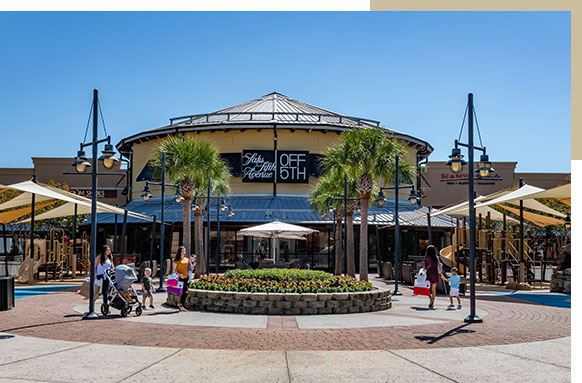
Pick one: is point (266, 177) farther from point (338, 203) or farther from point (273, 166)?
point (338, 203)

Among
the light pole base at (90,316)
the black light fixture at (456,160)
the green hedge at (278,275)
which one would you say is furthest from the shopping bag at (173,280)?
the black light fixture at (456,160)

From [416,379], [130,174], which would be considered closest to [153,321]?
[416,379]

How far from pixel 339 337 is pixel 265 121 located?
32958 millimetres

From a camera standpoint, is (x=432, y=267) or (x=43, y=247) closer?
(x=432, y=267)

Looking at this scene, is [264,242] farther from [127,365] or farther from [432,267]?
[127,365]

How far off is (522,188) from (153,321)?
17.1 m

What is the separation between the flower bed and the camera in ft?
46.6

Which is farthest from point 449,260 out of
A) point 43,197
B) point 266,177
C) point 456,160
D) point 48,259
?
point 43,197

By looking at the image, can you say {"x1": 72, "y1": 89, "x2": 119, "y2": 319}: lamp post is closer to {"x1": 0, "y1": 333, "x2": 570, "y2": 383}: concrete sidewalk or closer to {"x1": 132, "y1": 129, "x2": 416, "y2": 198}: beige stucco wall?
{"x1": 0, "y1": 333, "x2": 570, "y2": 383}: concrete sidewalk

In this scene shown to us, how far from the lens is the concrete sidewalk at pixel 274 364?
23.4 feet

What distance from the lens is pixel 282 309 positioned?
13656mm

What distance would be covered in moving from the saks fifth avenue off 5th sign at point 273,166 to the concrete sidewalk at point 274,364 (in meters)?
32.1

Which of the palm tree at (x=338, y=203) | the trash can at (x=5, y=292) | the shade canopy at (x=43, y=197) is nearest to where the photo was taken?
the trash can at (x=5, y=292)

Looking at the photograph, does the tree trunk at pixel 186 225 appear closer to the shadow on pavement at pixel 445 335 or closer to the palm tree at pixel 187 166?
the palm tree at pixel 187 166
